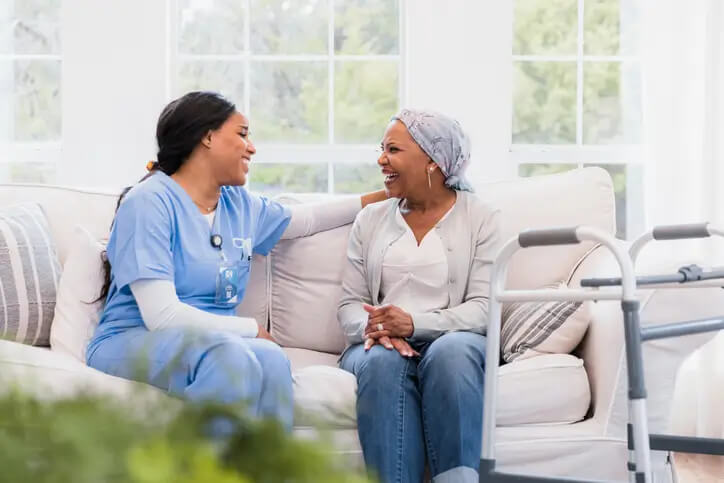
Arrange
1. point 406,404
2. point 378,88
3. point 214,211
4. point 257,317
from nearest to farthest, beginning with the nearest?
point 406,404 → point 214,211 → point 257,317 → point 378,88

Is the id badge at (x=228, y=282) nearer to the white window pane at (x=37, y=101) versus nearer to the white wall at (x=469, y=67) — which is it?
the white wall at (x=469, y=67)

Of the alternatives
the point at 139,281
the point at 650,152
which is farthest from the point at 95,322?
the point at 650,152

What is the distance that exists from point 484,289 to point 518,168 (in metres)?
1.33

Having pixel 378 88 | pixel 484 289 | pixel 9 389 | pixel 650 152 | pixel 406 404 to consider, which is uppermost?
pixel 378 88

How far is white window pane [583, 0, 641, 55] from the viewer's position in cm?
381

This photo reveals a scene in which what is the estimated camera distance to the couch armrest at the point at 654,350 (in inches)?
89.7

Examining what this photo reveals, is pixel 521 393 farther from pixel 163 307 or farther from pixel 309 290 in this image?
pixel 163 307

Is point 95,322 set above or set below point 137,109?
below

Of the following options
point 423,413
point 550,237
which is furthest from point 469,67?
point 550,237

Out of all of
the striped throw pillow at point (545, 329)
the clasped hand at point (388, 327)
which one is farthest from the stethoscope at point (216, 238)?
the striped throw pillow at point (545, 329)

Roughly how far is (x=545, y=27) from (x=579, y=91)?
0.28 metres

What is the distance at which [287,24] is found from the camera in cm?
387

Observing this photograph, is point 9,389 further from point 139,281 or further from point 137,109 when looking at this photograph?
point 137,109

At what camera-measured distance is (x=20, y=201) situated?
292 centimetres
